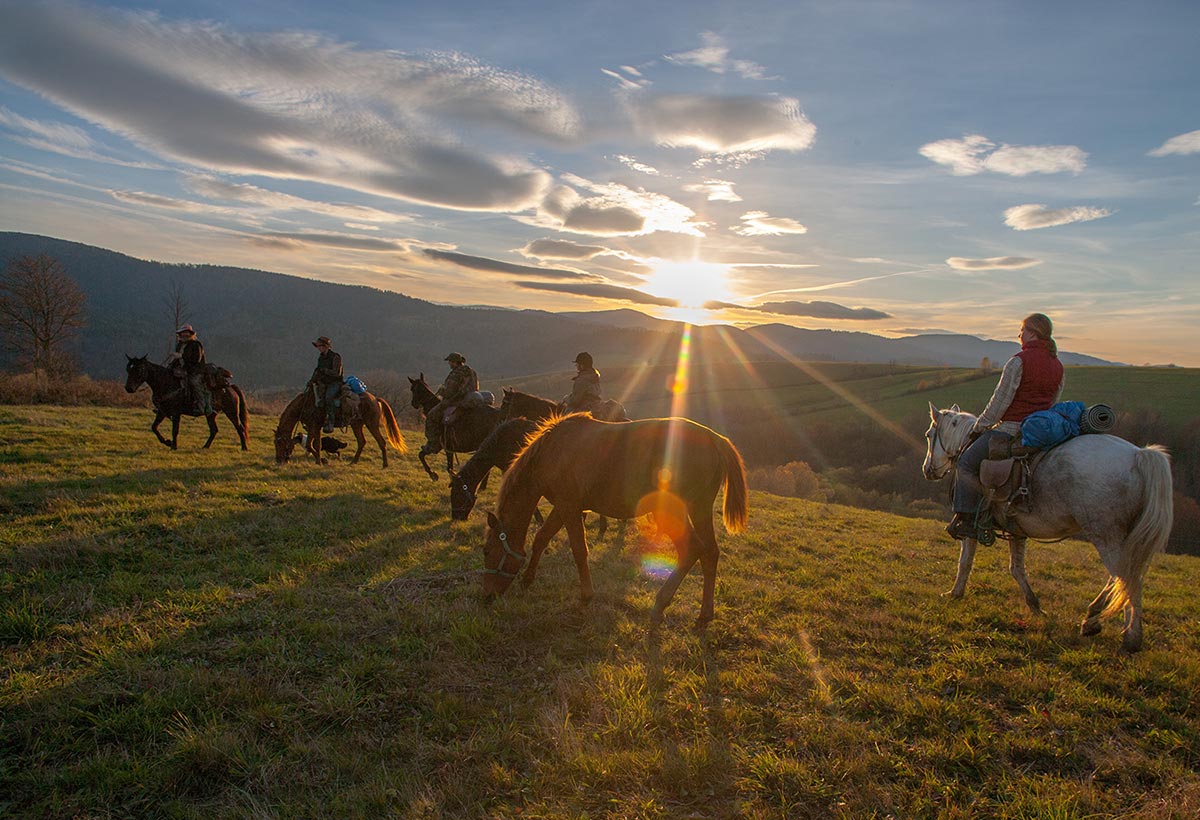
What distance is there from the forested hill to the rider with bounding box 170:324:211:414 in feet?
333

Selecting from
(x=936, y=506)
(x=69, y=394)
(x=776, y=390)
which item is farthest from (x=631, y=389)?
(x=69, y=394)

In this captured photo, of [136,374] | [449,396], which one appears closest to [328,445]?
[136,374]

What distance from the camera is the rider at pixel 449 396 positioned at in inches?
492

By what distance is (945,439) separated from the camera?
774cm

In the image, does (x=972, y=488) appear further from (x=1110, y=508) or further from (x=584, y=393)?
(x=584, y=393)

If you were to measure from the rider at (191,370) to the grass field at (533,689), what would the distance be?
650 cm

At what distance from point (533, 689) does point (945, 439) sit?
22.0 feet

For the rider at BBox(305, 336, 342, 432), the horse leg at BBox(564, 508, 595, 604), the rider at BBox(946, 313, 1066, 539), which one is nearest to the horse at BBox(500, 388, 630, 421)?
the horse leg at BBox(564, 508, 595, 604)

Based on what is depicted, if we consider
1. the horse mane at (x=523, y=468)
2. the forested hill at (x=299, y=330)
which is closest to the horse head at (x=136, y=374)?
the horse mane at (x=523, y=468)

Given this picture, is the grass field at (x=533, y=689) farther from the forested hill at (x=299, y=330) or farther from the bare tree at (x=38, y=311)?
the forested hill at (x=299, y=330)

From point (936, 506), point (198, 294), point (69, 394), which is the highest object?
point (198, 294)

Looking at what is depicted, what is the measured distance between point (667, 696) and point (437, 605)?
9.39ft

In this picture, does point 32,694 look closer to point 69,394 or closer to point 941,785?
point 941,785

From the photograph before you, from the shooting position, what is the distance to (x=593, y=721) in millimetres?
4211
